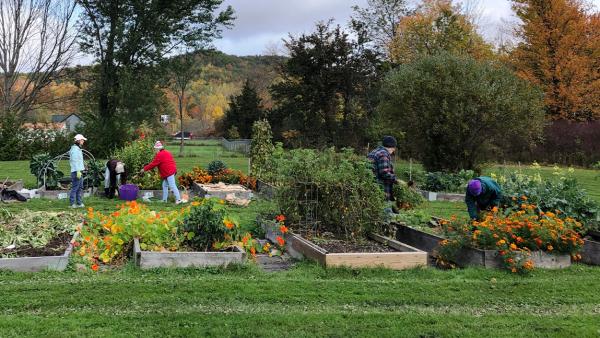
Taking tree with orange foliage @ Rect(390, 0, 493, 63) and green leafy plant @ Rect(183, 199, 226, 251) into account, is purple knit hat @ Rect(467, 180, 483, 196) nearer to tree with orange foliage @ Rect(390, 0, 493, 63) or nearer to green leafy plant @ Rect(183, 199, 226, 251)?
green leafy plant @ Rect(183, 199, 226, 251)

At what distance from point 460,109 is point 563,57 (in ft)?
63.7

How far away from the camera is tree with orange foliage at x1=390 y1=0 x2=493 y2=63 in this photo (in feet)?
124

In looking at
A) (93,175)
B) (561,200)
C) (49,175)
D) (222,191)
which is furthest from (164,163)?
(561,200)

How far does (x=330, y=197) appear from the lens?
25.7ft

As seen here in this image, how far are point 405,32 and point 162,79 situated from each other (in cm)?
1811

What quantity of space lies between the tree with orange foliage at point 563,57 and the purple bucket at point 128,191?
26.9m

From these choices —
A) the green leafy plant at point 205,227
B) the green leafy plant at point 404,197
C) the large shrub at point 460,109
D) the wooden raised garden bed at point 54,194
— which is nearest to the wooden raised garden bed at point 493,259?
the green leafy plant at point 404,197

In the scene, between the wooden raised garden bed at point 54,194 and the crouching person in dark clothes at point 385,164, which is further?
the wooden raised garden bed at point 54,194

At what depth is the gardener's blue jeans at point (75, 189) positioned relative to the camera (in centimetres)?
1134

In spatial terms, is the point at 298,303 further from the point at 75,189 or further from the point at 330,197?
the point at 75,189

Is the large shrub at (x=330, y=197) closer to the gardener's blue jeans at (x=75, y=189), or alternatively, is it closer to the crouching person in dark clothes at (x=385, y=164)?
the crouching person in dark clothes at (x=385, y=164)

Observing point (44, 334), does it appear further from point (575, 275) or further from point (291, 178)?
point (575, 275)

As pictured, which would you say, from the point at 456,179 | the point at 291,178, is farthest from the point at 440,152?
the point at 291,178

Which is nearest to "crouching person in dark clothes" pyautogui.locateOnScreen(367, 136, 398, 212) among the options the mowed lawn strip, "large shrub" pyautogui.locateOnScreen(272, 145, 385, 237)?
"large shrub" pyautogui.locateOnScreen(272, 145, 385, 237)
